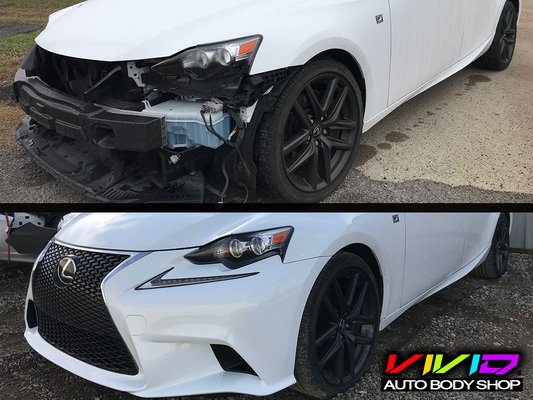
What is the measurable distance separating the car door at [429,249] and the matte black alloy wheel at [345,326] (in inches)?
9.5

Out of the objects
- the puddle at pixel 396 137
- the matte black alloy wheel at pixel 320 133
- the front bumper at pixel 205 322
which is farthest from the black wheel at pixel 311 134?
the front bumper at pixel 205 322

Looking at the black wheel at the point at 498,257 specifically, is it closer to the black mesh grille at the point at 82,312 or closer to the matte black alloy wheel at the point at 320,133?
the matte black alloy wheel at the point at 320,133

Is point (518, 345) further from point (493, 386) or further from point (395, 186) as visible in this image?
point (395, 186)

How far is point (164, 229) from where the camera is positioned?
185 centimetres

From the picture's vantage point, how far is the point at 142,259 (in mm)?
1799

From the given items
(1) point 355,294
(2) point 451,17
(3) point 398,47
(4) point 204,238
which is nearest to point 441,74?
(2) point 451,17

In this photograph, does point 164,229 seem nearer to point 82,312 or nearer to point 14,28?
point 82,312

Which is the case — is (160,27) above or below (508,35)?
above

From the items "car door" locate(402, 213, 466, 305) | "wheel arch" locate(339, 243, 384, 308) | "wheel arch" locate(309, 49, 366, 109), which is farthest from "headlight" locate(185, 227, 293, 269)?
"wheel arch" locate(309, 49, 366, 109)

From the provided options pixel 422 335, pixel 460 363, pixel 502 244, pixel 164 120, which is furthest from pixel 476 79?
pixel 164 120

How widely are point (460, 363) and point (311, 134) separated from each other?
1.13 meters

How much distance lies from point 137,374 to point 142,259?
0.42 meters

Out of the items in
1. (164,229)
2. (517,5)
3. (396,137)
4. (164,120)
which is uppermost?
(517,5)

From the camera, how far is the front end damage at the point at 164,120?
79.4 inches
